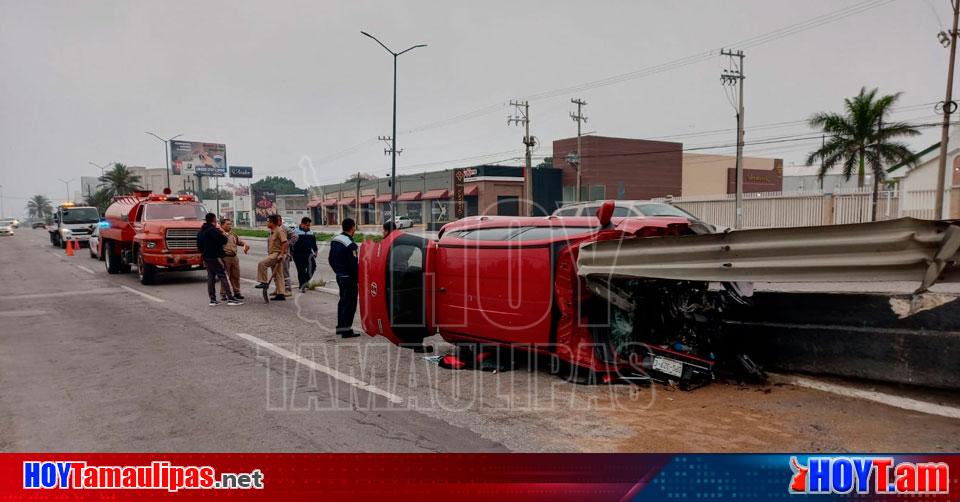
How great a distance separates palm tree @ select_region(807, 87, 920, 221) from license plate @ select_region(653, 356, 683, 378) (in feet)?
104

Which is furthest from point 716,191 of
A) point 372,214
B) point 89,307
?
point 89,307

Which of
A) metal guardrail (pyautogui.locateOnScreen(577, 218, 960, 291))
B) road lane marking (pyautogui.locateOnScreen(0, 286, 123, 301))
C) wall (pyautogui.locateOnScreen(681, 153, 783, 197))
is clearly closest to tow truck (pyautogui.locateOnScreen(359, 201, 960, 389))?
metal guardrail (pyautogui.locateOnScreen(577, 218, 960, 291))

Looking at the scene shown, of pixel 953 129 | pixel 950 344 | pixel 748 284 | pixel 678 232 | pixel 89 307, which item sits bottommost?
pixel 89 307

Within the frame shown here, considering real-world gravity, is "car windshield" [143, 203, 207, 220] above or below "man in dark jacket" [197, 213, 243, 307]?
above

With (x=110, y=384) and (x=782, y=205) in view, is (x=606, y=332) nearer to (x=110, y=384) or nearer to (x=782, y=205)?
(x=110, y=384)

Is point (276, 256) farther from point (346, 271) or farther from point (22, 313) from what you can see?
point (22, 313)

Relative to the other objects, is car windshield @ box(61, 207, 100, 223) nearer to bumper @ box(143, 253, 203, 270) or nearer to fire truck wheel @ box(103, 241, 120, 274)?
fire truck wheel @ box(103, 241, 120, 274)

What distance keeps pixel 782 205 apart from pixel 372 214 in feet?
146

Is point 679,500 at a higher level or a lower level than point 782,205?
lower

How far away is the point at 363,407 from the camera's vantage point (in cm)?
540

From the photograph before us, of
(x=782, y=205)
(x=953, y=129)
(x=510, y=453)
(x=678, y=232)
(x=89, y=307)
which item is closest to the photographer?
(x=510, y=453)

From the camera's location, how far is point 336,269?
27.4 feet

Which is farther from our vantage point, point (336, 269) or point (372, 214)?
point (372, 214)

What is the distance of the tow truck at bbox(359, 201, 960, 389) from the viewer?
191 inches
